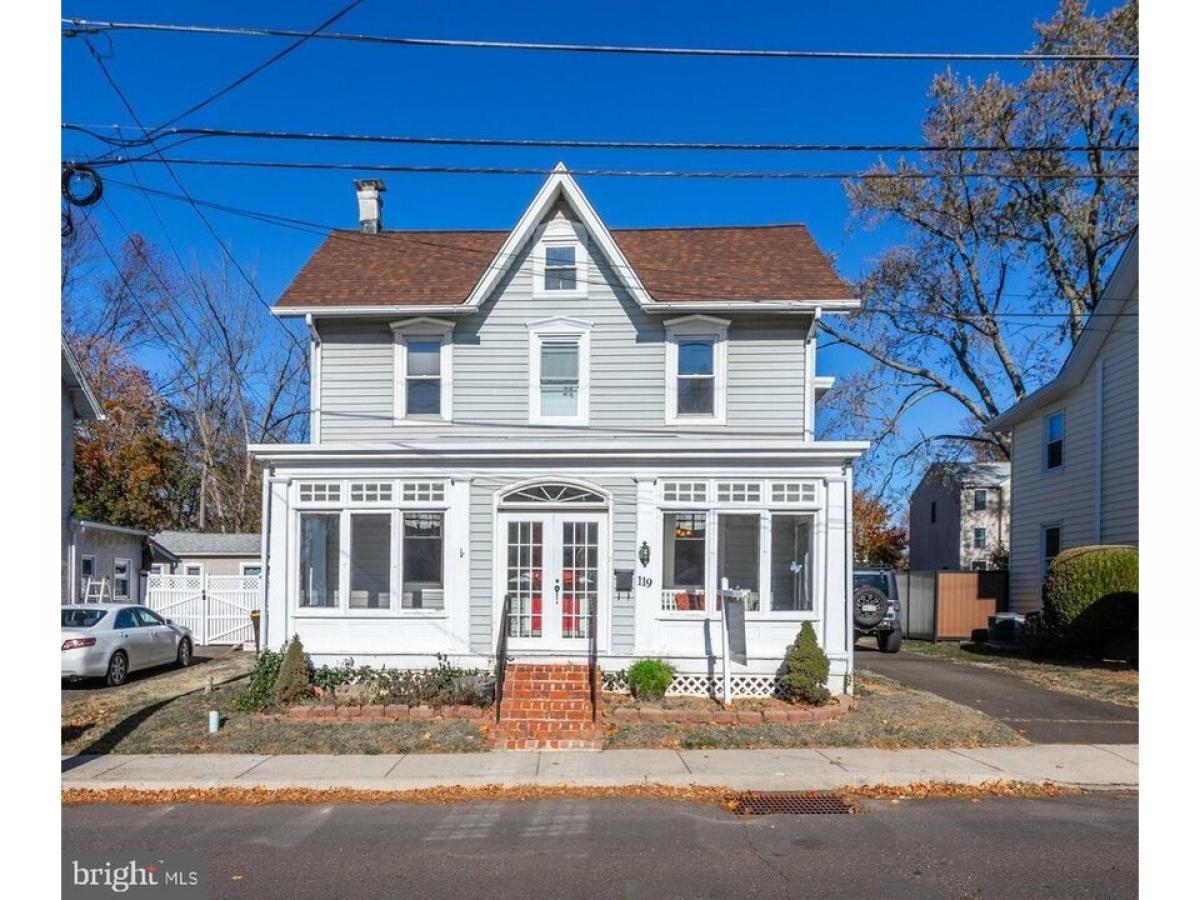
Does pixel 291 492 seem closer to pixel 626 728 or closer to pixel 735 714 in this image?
pixel 626 728

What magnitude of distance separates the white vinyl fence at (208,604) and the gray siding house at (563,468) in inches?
360

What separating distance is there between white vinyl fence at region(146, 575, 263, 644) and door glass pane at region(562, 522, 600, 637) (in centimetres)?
1147

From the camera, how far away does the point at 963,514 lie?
36.7 metres

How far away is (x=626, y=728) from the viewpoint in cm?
1108

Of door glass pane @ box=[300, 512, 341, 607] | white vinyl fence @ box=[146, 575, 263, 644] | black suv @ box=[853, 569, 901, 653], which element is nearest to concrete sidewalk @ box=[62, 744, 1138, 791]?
door glass pane @ box=[300, 512, 341, 607]

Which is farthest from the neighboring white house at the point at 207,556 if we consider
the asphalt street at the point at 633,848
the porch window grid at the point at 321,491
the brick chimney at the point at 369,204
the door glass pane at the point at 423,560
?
the asphalt street at the point at 633,848

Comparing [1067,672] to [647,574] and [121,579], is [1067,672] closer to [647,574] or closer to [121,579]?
[647,574]

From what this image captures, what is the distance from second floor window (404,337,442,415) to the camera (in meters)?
14.2

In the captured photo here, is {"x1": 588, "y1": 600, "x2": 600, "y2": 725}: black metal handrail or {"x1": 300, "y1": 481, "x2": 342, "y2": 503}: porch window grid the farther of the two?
{"x1": 300, "y1": 481, "x2": 342, "y2": 503}: porch window grid

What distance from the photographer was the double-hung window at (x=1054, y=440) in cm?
2238

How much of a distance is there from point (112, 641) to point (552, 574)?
25.7 feet

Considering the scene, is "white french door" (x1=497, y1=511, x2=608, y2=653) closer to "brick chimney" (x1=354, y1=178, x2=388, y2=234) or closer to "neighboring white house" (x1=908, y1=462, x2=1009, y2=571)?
"brick chimney" (x1=354, y1=178, x2=388, y2=234)

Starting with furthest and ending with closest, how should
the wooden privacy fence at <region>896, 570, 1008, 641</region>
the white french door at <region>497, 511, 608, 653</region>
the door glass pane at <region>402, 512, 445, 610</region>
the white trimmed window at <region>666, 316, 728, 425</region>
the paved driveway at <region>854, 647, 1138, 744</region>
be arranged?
the wooden privacy fence at <region>896, 570, 1008, 641</region>, the white trimmed window at <region>666, 316, 728, 425</region>, the door glass pane at <region>402, 512, 445, 610</region>, the white french door at <region>497, 511, 608, 653</region>, the paved driveway at <region>854, 647, 1138, 744</region>

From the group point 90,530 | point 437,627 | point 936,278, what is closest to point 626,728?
point 437,627
